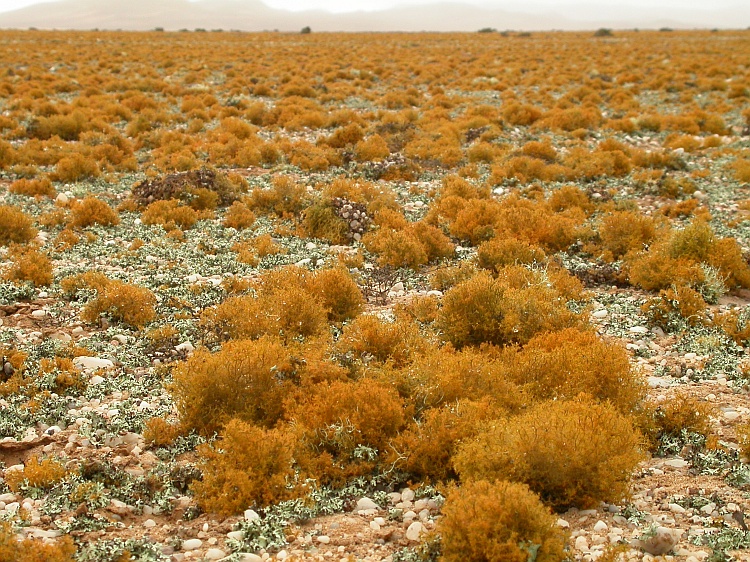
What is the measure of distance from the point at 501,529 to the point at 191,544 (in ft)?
6.50

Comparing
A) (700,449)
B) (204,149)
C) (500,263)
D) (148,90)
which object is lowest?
(700,449)

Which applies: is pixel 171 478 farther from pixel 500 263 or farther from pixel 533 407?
pixel 500 263

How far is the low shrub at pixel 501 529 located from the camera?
369 centimetres

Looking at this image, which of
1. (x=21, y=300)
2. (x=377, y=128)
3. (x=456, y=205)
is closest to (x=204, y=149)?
(x=377, y=128)

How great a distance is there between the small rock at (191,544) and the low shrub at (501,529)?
156 cm

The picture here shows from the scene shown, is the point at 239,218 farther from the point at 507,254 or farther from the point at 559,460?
the point at 559,460

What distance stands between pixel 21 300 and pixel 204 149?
832 cm

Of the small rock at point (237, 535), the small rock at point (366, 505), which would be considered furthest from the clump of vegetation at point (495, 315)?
the small rock at point (237, 535)

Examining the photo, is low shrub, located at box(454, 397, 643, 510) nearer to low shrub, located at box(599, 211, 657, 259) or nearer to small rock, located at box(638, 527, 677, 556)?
small rock, located at box(638, 527, 677, 556)

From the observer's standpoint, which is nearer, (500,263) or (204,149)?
(500,263)

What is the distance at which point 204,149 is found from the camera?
50.0ft

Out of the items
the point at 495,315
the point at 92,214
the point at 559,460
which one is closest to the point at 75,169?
the point at 92,214

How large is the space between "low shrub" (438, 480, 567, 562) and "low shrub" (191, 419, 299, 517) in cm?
124

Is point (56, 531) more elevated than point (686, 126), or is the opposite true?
point (686, 126)
